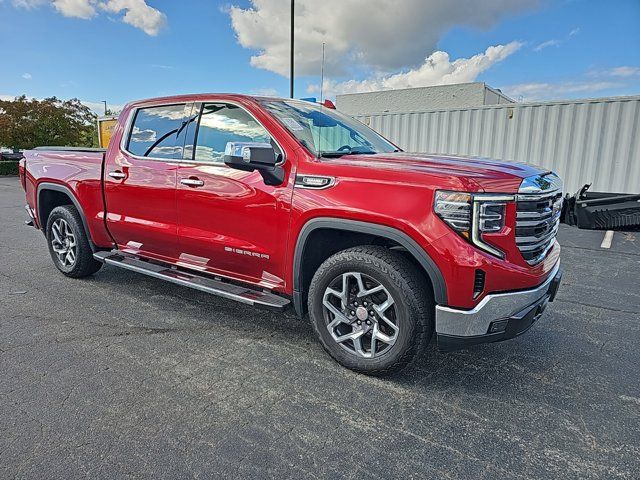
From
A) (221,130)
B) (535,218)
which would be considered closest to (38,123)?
(221,130)

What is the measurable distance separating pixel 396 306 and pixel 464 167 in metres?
0.96

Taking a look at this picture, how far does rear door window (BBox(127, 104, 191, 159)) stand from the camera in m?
3.99

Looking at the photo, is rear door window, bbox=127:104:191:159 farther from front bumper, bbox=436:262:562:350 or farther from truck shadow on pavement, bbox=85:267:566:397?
front bumper, bbox=436:262:562:350

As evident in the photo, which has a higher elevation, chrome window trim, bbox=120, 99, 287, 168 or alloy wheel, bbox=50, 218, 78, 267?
chrome window trim, bbox=120, 99, 287, 168

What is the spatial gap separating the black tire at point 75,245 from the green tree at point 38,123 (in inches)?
1107

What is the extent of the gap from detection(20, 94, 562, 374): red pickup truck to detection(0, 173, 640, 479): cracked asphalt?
0.39 meters

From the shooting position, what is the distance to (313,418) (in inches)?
100

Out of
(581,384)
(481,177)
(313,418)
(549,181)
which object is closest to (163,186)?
(313,418)

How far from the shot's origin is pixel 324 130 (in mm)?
3729

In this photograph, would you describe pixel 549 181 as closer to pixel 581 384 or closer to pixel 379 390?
pixel 581 384

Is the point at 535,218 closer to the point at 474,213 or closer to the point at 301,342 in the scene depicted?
the point at 474,213

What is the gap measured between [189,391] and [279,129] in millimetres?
1905

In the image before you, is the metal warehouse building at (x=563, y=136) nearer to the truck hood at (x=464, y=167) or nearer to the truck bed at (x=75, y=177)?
the truck hood at (x=464, y=167)

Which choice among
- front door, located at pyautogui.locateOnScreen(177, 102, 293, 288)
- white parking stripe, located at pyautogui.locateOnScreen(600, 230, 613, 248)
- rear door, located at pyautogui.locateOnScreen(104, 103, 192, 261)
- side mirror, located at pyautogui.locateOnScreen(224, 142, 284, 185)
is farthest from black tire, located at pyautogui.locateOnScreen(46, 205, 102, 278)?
white parking stripe, located at pyautogui.locateOnScreen(600, 230, 613, 248)
